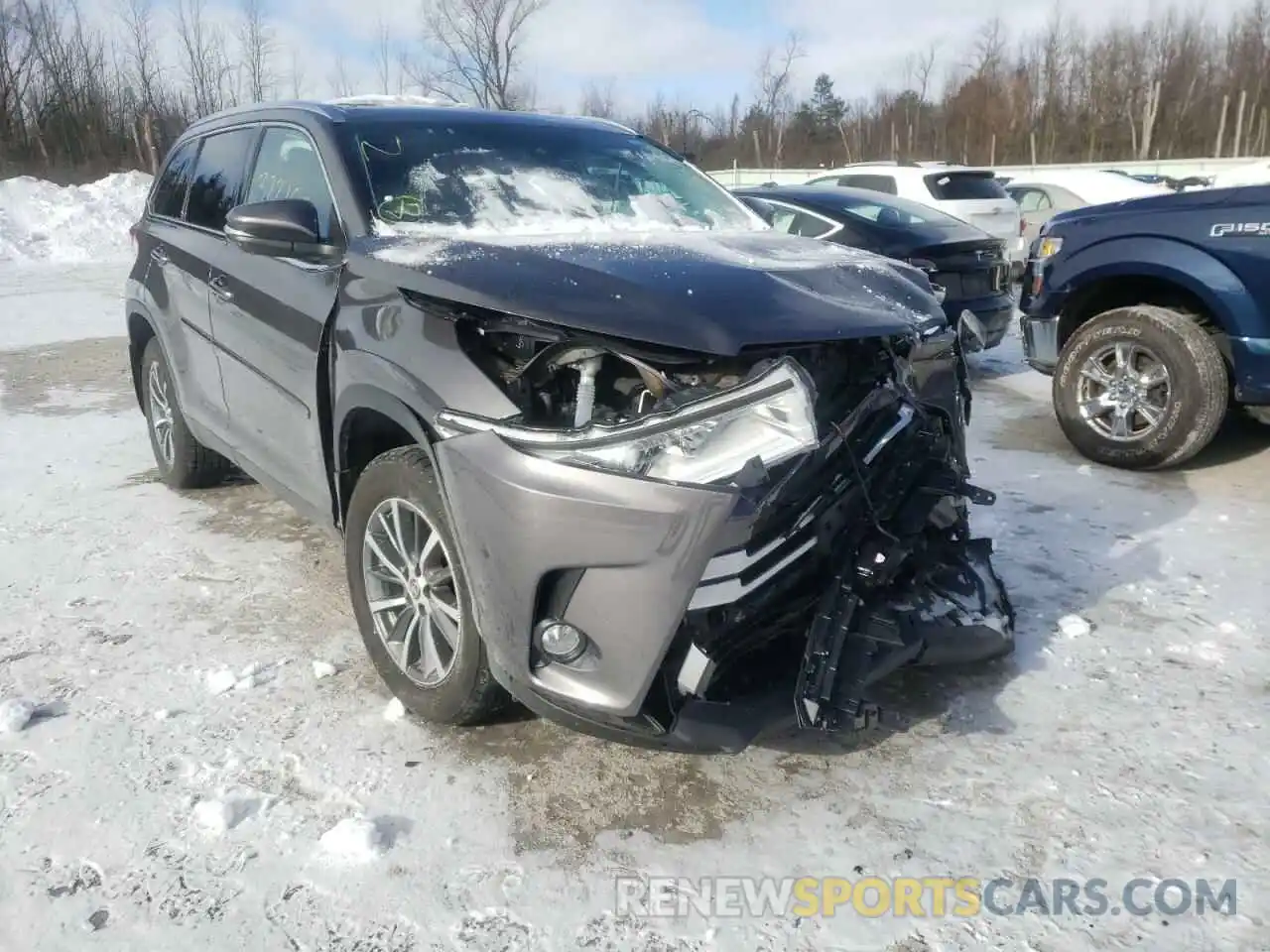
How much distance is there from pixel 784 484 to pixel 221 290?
2621 mm

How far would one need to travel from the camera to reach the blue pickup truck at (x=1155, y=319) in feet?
15.1

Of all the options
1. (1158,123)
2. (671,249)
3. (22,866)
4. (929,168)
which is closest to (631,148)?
(671,249)

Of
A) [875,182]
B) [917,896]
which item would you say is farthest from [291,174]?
[875,182]

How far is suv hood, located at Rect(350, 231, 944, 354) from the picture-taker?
7.25 feet

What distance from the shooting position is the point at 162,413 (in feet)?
16.4

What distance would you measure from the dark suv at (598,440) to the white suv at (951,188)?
7708 mm

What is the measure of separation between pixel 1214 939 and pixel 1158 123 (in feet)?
165

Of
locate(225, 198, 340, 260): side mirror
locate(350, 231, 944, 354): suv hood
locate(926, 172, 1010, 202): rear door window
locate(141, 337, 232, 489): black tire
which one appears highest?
locate(926, 172, 1010, 202): rear door window

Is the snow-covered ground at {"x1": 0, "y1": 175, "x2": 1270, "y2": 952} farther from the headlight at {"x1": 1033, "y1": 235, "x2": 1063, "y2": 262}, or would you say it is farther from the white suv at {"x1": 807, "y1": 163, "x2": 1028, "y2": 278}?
the white suv at {"x1": 807, "y1": 163, "x2": 1028, "y2": 278}

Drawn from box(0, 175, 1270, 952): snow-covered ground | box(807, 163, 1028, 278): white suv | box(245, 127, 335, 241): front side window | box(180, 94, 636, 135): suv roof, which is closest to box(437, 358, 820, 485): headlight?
box(0, 175, 1270, 952): snow-covered ground

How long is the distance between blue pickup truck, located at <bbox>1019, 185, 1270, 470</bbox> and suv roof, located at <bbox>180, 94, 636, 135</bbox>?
2724mm

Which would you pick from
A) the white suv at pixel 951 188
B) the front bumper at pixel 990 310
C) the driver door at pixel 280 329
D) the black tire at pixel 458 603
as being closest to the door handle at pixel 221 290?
the driver door at pixel 280 329

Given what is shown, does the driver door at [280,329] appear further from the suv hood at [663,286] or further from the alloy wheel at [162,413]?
the alloy wheel at [162,413]

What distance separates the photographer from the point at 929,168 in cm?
1048
